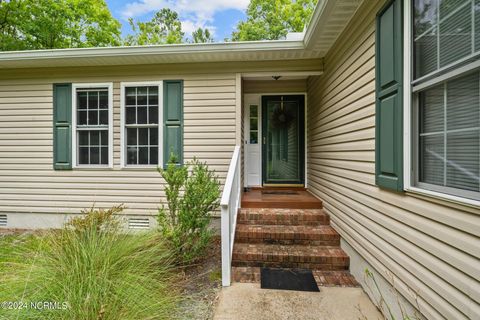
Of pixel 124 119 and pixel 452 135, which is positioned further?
pixel 124 119

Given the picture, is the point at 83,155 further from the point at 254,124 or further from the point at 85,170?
the point at 254,124

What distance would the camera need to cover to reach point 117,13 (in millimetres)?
14562

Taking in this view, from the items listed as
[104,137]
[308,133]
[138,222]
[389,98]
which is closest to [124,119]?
[104,137]

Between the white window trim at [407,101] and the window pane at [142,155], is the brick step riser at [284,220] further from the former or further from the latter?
the window pane at [142,155]

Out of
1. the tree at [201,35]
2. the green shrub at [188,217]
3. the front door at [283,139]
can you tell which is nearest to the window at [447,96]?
the green shrub at [188,217]

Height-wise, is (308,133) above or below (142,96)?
below

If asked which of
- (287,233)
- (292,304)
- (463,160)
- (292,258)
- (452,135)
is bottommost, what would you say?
(292,304)

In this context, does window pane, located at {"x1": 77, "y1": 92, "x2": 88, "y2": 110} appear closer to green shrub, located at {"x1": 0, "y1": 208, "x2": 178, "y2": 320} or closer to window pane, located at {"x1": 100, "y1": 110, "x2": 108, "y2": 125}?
window pane, located at {"x1": 100, "y1": 110, "x2": 108, "y2": 125}

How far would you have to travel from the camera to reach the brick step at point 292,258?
304 cm

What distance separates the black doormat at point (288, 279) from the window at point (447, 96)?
62.8 inches

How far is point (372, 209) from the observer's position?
97.3 inches

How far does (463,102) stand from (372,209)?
4.25 ft

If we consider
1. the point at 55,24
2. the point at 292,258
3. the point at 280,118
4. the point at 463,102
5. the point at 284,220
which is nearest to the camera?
the point at 463,102

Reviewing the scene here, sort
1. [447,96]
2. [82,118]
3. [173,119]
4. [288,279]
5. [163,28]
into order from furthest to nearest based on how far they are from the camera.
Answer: [163,28] < [82,118] < [173,119] < [288,279] < [447,96]
